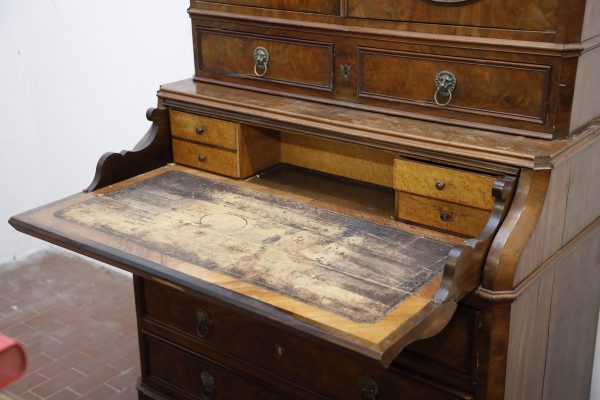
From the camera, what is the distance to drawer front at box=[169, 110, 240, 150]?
3.05m

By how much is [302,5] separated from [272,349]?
1.24 meters

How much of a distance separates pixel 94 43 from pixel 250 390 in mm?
2324

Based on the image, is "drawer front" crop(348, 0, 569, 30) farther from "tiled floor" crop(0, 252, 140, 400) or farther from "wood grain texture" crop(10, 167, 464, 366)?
"tiled floor" crop(0, 252, 140, 400)

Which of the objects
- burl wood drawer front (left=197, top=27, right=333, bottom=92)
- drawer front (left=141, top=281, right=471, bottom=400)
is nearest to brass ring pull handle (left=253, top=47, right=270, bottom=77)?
burl wood drawer front (left=197, top=27, right=333, bottom=92)

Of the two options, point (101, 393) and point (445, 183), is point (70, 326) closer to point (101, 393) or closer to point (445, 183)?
point (101, 393)

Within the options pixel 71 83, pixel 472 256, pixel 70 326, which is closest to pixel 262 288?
pixel 472 256

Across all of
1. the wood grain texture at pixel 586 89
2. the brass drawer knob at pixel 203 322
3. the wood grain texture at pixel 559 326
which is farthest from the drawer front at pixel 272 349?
the wood grain texture at pixel 586 89

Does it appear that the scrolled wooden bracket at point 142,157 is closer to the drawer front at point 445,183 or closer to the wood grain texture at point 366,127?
the wood grain texture at point 366,127

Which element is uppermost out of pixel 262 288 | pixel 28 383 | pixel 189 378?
pixel 262 288

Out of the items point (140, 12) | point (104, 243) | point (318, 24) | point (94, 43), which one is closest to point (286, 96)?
point (318, 24)

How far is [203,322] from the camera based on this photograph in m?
3.14

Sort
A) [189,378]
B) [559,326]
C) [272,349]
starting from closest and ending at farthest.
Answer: [559,326]
[272,349]
[189,378]

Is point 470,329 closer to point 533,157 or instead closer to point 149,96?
point 533,157

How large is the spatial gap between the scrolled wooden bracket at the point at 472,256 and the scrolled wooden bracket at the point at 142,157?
141cm
